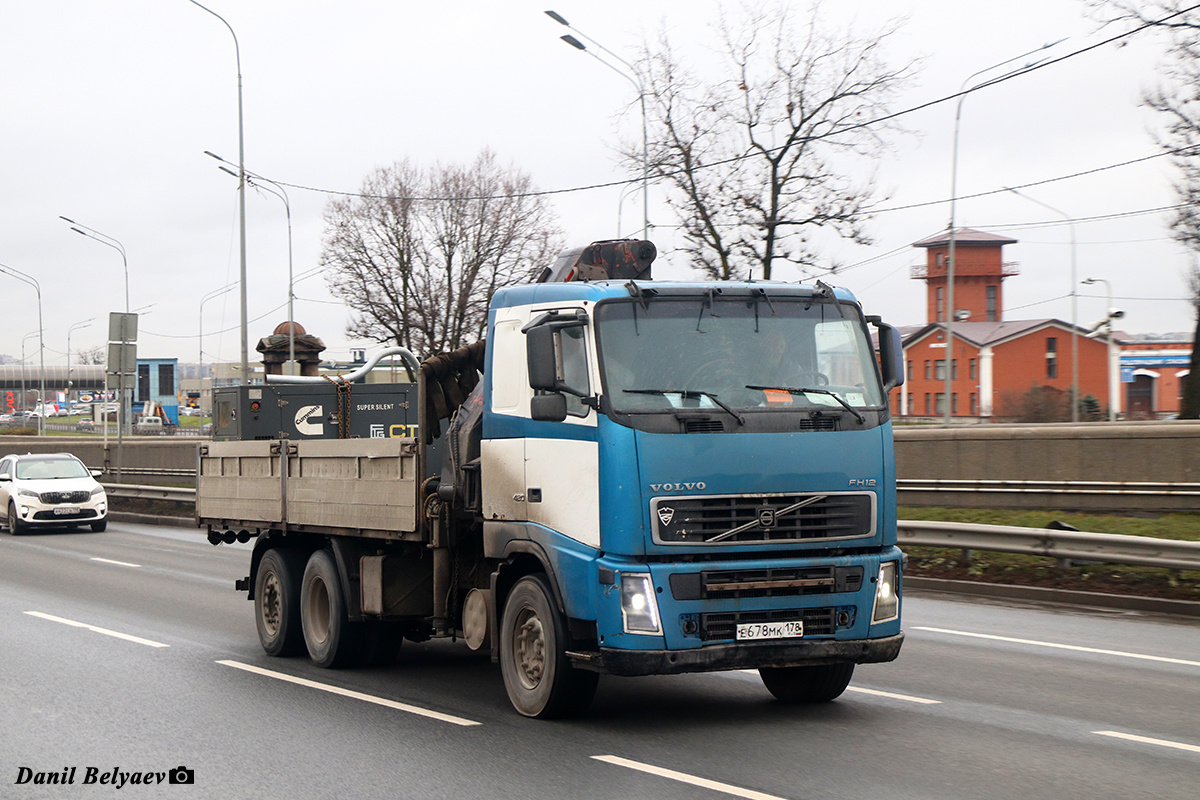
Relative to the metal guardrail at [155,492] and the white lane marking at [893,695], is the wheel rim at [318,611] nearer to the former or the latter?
the white lane marking at [893,695]

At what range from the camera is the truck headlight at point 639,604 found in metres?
6.82

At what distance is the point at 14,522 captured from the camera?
26.8 m

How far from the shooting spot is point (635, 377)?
23.3 ft

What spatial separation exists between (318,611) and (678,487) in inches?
173

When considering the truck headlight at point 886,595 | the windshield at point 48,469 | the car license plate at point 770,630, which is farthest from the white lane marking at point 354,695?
the windshield at point 48,469

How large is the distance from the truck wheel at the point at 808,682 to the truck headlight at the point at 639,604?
1288 millimetres

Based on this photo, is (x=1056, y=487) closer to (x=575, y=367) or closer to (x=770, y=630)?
(x=770, y=630)

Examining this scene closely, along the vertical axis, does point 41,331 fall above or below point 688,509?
above

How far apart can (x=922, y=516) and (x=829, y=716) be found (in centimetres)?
1262

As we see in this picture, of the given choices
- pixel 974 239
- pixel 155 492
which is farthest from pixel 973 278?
pixel 155 492

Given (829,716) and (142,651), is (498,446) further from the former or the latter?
(142,651)

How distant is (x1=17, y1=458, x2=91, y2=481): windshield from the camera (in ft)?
90.4

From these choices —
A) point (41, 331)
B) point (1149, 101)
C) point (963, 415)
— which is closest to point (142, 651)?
point (1149, 101)
